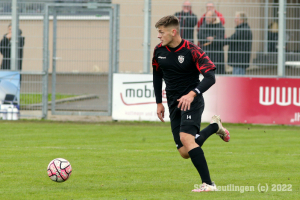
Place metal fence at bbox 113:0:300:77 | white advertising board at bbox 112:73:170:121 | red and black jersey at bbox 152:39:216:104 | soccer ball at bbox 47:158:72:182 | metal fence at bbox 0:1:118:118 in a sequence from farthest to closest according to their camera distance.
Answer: metal fence at bbox 0:1:118:118 → white advertising board at bbox 112:73:170:121 → metal fence at bbox 113:0:300:77 → soccer ball at bbox 47:158:72:182 → red and black jersey at bbox 152:39:216:104

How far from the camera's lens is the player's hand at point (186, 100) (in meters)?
6.00

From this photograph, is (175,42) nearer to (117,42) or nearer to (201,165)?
(201,165)

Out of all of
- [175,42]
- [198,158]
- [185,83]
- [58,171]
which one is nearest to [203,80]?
[185,83]

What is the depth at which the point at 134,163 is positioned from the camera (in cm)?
814

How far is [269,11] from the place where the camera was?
1440 cm

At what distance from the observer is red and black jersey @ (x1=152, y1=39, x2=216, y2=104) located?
6266mm

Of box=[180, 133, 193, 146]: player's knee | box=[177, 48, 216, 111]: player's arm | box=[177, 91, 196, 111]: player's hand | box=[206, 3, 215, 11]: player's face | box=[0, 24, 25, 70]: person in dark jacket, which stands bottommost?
box=[180, 133, 193, 146]: player's knee

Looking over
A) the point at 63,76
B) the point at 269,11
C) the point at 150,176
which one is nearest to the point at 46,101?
the point at 63,76

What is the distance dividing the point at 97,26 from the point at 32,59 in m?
2.12

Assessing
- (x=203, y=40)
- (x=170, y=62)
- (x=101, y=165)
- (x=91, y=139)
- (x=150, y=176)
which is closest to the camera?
(x=170, y=62)

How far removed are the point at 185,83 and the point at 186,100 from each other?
0.54m

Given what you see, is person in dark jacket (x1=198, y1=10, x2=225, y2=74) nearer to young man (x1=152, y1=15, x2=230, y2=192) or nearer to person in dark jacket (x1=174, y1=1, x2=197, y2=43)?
person in dark jacket (x1=174, y1=1, x2=197, y2=43)

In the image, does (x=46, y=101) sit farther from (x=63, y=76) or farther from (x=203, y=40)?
(x=203, y=40)

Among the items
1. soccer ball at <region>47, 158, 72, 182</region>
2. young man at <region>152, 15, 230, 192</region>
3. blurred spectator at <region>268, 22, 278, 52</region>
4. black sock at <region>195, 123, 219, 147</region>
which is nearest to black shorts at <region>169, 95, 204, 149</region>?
young man at <region>152, 15, 230, 192</region>
